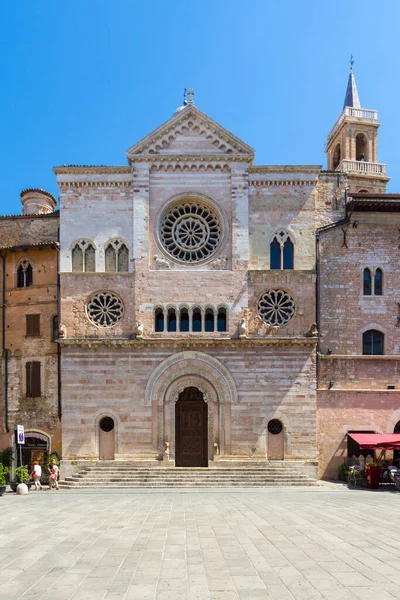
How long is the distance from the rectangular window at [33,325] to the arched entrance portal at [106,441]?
6735mm

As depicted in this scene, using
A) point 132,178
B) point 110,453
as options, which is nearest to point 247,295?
point 132,178

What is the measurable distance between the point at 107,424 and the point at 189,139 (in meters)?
16.9

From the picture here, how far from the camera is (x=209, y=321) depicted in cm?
3306

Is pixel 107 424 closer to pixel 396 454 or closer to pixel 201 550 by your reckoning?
pixel 396 454

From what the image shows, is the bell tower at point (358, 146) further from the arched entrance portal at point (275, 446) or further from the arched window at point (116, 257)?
the arched entrance portal at point (275, 446)

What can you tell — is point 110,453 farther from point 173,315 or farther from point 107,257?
point 107,257

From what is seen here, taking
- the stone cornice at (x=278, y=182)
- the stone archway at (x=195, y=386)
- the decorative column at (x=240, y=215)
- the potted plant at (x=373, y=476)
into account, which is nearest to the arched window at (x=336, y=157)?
the stone cornice at (x=278, y=182)

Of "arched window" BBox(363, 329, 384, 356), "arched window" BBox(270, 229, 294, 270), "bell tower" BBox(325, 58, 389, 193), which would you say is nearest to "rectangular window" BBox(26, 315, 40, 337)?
"arched window" BBox(270, 229, 294, 270)

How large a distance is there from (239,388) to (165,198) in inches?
457

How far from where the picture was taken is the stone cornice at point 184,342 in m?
31.9

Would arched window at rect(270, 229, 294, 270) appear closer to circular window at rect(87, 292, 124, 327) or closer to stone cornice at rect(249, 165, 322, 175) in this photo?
stone cornice at rect(249, 165, 322, 175)

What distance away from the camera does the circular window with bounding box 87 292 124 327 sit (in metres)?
32.9

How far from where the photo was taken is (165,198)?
33.6 m

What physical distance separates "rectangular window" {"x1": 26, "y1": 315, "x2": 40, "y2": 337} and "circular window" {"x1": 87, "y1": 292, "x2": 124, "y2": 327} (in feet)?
11.8
